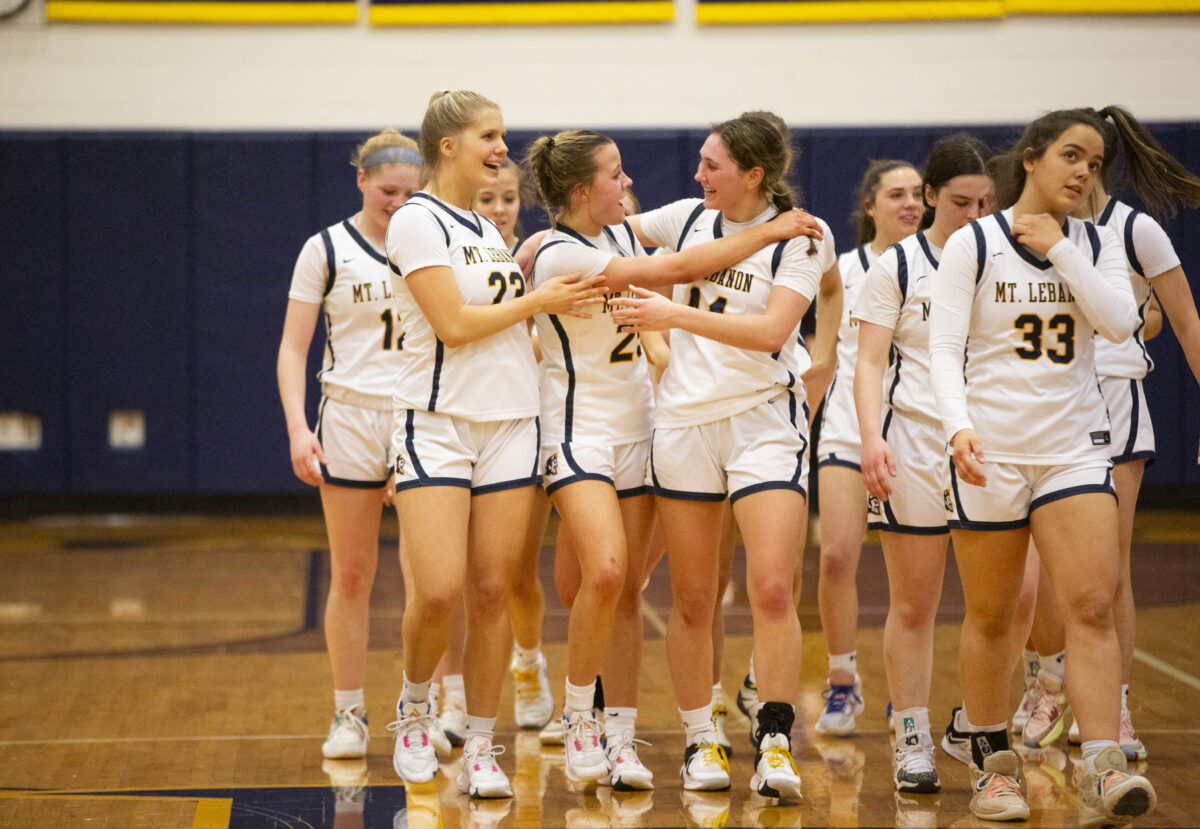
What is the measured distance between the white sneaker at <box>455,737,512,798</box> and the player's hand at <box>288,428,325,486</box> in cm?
92

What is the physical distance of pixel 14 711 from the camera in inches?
182

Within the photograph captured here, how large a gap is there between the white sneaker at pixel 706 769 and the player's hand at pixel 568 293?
123 centimetres

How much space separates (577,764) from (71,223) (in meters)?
7.39

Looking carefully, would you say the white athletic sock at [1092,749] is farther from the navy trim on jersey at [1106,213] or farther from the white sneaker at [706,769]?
the navy trim on jersey at [1106,213]

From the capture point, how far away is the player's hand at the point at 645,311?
11.2 feet

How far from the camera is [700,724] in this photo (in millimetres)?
3613

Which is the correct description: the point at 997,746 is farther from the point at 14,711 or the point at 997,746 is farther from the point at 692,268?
the point at 14,711

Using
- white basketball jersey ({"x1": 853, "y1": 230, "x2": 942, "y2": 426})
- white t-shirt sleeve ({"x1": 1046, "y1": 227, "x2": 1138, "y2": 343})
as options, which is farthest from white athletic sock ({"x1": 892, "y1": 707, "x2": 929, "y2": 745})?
white t-shirt sleeve ({"x1": 1046, "y1": 227, "x2": 1138, "y2": 343})

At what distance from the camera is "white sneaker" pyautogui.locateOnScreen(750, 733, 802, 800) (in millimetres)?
3352

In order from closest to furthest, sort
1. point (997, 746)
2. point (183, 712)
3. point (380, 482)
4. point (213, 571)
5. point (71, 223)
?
point (997, 746) < point (380, 482) < point (183, 712) < point (213, 571) < point (71, 223)

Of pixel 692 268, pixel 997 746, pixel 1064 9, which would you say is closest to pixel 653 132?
pixel 1064 9

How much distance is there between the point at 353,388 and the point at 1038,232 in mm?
2073

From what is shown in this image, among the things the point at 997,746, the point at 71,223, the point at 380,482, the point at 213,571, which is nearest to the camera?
the point at 997,746

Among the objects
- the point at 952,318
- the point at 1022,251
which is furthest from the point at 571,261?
the point at 1022,251
